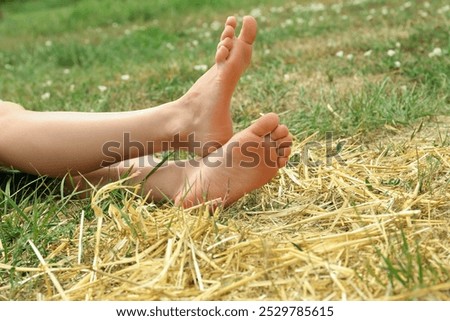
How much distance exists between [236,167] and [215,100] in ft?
0.71

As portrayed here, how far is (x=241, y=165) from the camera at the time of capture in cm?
151

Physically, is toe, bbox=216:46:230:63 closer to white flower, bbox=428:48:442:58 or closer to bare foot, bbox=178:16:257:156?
bare foot, bbox=178:16:257:156

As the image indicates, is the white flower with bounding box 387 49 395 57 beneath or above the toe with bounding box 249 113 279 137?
beneath

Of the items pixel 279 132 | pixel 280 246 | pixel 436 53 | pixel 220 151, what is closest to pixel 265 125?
pixel 279 132

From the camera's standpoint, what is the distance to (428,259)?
118 cm

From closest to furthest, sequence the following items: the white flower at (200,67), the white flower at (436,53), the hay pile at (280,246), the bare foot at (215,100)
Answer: the hay pile at (280,246), the bare foot at (215,100), the white flower at (436,53), the white flower at (200,67)

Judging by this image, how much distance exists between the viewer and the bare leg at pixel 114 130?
1545mm

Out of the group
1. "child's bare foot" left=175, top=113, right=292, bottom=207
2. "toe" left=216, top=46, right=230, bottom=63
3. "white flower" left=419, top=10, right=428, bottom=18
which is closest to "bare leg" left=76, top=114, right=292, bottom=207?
"child's bare foot" left=175, top=113, right=292, bottom=207

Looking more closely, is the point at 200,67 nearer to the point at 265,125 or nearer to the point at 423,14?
the point at 423,14

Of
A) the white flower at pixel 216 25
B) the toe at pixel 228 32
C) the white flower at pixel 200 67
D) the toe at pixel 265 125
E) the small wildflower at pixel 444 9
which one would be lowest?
the white flower at pixel 216 25

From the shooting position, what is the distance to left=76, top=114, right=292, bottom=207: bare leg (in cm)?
148

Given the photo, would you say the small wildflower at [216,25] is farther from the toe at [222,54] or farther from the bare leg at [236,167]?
the bare leg at [236,167]

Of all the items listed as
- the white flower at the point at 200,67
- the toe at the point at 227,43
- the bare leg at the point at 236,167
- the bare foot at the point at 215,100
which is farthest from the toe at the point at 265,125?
the white flower at the point at 200,67
